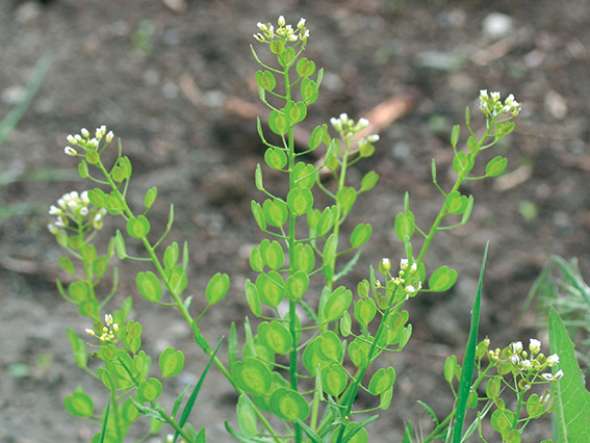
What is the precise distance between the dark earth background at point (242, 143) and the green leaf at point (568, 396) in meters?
0.70

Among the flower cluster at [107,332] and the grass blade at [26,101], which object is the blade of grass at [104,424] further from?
the grass blade at [26,101]

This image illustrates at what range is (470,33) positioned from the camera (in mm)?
3305

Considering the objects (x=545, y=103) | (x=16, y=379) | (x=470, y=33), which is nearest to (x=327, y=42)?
(x=470, y=33)

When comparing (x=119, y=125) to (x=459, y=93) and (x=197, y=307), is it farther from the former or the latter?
(x=459, y=93)

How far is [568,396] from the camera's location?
124 cm

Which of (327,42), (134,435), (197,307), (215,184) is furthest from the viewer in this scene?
(327,42)

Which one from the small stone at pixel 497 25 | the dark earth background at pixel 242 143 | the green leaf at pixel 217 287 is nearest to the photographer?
the green leaf at pixel 217 287

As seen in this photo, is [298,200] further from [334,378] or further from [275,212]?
[334,378]

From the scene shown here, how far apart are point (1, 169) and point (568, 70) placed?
6.01 feet

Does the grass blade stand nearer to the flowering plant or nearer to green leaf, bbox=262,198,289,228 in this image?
the flowering plant

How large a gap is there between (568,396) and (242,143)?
1.75m

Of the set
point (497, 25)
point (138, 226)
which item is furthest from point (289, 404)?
point (497, 25)

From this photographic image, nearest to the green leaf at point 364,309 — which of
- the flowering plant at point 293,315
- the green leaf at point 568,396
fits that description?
the flowering plant at point 293,315

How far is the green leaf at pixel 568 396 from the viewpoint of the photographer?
123 cm
